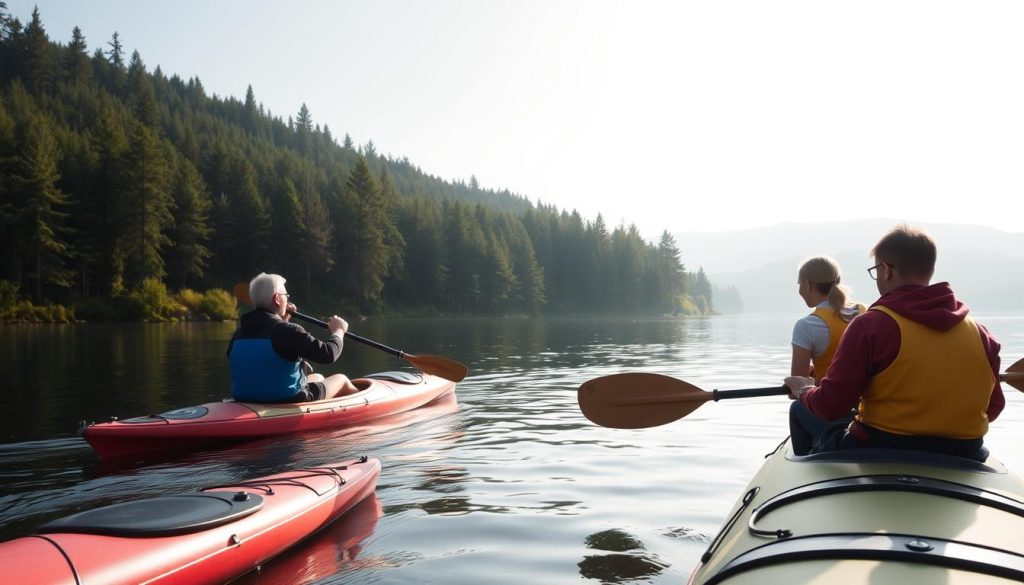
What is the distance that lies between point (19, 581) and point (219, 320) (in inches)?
1727

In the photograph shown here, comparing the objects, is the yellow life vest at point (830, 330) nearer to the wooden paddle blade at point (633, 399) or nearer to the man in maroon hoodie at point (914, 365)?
the wooden paddle blade at point (633, 399)

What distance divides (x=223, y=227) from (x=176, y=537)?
59.1m

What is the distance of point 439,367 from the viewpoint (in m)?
11.0

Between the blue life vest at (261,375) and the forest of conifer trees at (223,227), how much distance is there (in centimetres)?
3598

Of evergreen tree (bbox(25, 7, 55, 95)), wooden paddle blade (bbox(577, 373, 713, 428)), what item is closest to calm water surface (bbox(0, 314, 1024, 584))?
wooden paddle blade (bbox(577, 373, 713, 428))

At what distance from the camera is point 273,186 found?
67.9 meters

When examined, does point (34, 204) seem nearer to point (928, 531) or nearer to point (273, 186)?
point (273, 186)

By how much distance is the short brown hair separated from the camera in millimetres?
3381

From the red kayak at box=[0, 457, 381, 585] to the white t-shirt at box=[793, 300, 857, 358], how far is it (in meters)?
3.52

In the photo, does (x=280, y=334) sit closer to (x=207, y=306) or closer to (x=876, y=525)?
(x=876, y=525)

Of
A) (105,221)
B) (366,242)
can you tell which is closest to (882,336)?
(105,221)

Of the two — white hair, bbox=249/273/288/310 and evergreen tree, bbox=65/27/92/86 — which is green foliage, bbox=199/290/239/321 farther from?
evergreen tree, bbox=65/27/92/86

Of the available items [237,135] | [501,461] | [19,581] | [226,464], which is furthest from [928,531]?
[237,135]

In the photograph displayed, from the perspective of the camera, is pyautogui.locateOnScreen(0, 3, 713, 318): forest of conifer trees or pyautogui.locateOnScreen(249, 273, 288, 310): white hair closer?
pyautogui.locateOnScreen(249, 273, 288, 310): white hair
